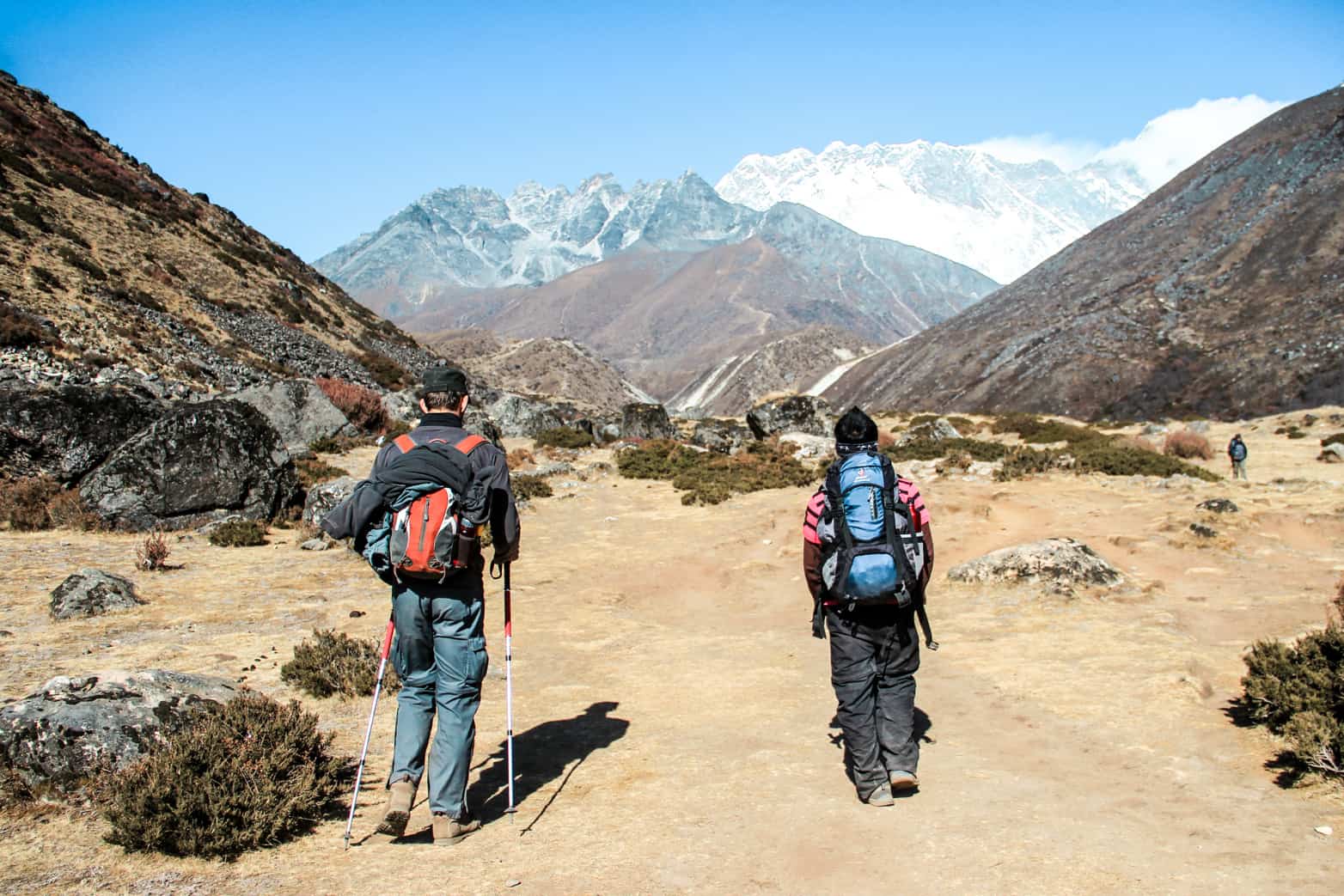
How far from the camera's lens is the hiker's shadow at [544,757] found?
223 inches

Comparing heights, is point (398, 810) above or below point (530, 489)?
below

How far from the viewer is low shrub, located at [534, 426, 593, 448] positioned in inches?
1173

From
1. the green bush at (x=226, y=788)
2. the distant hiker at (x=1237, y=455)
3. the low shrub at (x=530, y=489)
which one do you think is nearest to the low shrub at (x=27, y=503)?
the low shrub at (x=530, y=489)

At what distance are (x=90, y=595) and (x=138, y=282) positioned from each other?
101 ft

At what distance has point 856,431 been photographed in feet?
19.0

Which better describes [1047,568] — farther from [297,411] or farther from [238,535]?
[297,411]

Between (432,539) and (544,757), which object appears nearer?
(432,539)

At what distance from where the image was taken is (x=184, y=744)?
4953mm

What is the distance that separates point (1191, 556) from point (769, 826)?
969cm

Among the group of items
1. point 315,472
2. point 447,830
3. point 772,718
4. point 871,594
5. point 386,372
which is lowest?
point 772,718

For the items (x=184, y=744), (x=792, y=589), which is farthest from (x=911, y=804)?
(x=792, y=589)

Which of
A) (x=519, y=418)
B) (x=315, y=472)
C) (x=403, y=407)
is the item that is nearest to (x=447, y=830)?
(x=315, y=472)

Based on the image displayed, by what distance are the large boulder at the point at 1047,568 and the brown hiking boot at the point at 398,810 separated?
8.61 metres

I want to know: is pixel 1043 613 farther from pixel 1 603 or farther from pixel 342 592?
pixel 1 603
